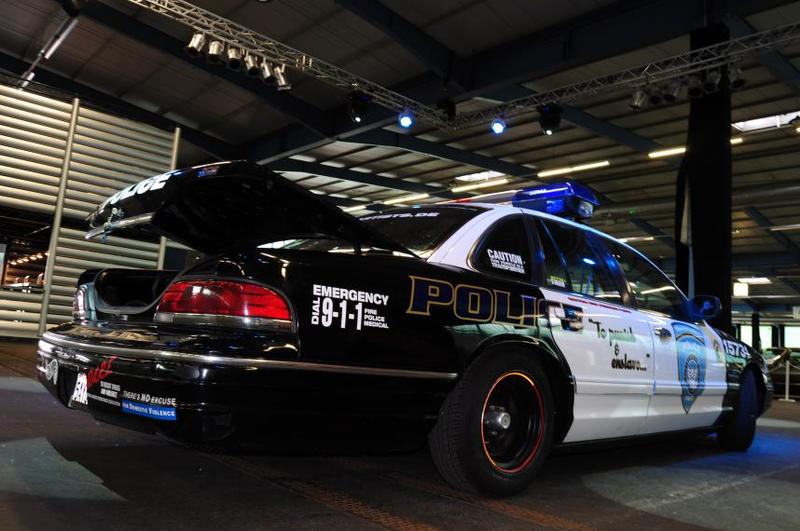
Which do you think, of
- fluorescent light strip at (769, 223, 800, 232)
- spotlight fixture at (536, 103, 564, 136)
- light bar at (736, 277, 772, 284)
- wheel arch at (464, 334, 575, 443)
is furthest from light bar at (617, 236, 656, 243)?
wheel arch at (464, 334, 575, 443)

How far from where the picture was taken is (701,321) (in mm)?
4191

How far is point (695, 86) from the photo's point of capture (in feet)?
29.2

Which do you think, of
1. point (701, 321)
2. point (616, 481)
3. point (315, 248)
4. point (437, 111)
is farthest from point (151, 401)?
point (437, 111)

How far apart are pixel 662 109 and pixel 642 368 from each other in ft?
37.3

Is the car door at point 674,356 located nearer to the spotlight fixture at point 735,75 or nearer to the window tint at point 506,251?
the window tint at point 506,251

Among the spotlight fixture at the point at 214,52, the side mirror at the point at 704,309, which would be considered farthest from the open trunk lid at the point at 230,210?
the spotlight fixture at the point at 214,52

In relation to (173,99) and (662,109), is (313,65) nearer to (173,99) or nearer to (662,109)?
(173,99)

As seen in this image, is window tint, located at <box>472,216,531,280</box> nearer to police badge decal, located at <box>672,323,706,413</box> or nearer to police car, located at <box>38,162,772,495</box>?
police car, located at <box>38,162,772,495</box>

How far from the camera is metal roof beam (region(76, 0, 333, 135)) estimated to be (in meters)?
11.2

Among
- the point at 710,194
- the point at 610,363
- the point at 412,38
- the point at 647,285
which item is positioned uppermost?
the point at 412,38

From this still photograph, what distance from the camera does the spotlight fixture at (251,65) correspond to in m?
9.91

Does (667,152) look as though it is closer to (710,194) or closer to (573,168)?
(573,168)

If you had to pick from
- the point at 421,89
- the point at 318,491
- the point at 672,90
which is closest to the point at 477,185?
the point at 421,89

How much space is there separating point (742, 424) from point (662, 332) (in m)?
1.58
